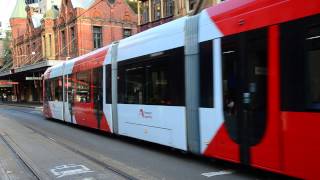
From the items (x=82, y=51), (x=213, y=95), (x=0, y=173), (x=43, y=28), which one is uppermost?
(x=43, y=28)

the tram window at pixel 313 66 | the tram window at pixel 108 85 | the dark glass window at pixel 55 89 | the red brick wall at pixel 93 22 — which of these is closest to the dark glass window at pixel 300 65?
the tram window at pixel 313 66

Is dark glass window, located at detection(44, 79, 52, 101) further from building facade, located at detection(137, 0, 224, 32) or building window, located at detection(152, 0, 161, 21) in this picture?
building window, located at detection(152, 0, 161, 21)

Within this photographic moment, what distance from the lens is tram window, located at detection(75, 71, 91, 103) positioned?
17.9 metres

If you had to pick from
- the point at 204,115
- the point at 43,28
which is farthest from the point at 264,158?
the point at 43,28

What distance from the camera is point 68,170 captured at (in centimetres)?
988

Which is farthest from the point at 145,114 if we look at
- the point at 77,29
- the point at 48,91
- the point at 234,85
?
the point at 77,29

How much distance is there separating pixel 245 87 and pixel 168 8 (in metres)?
26.8

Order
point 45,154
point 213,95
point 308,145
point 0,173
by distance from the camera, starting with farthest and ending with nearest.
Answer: point 45,154, point 0,173, point 213,95, point 308,145

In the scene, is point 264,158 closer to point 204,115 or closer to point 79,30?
point 204,115

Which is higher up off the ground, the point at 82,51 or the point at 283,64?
the point at 82,51

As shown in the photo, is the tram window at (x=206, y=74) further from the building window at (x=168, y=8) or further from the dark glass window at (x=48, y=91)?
the building window at (x=168, y=8)

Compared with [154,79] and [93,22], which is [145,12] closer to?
[93,22]

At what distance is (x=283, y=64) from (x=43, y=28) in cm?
5973

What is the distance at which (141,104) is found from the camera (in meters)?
12.5
